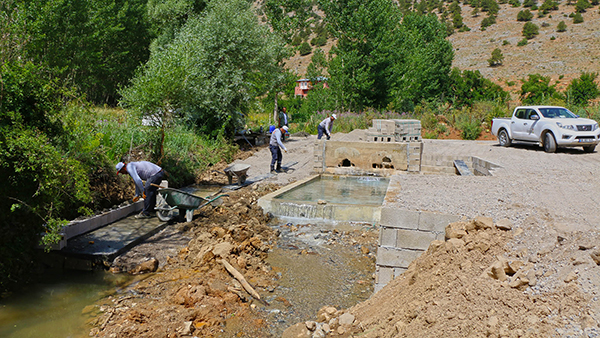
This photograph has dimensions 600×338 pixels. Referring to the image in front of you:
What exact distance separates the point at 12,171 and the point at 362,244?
5.90 m

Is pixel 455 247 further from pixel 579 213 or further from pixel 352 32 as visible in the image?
pixel 352 32

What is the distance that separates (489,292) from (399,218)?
92.6 inches

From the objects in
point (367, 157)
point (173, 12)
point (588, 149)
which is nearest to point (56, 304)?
point (367, 157)

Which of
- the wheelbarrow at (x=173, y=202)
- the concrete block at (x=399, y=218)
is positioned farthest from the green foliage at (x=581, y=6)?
the concrete block at (x=399, y=218)

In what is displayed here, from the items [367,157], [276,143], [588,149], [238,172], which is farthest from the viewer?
[588,149]

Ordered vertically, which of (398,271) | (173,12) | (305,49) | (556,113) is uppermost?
(305,49)

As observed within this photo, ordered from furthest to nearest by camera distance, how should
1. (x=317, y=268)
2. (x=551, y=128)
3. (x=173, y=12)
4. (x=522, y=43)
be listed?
(x=522, y=43) < (x=173, y=12) < (x=551, y=128) < (x=317, y=268)

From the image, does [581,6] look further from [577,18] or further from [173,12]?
[173,12]

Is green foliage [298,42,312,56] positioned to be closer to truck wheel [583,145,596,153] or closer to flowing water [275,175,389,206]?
truck wheel [583,145,596,153]

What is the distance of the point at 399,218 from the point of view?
5.97 meters

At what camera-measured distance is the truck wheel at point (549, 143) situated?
49.8 feet

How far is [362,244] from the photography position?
27.8 feet

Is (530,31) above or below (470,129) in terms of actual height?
above

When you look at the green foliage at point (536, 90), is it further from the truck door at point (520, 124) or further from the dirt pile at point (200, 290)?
the dirt pile at point (200, 290)
